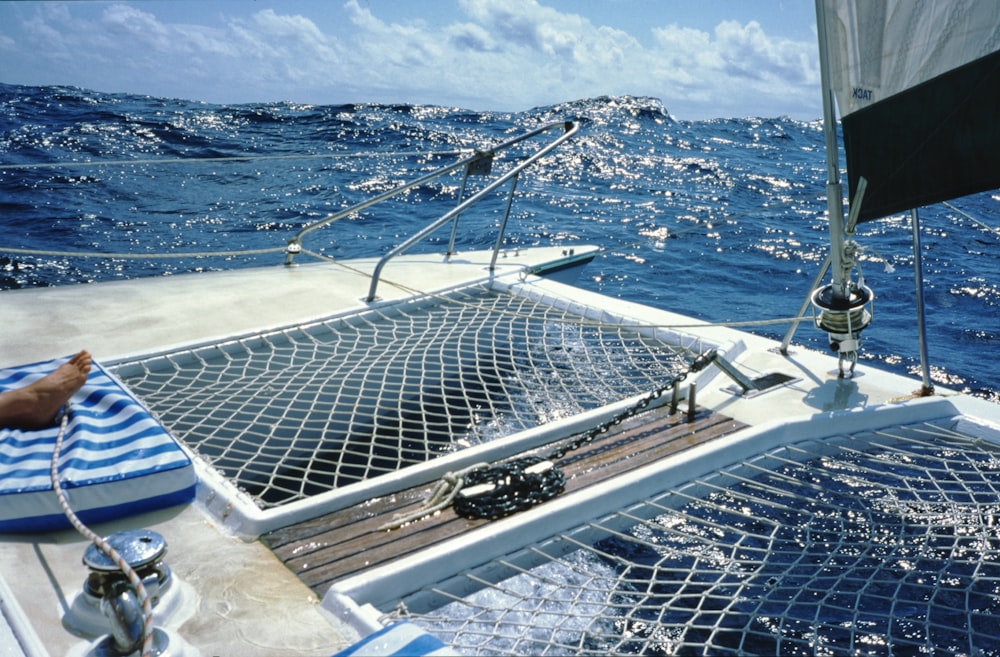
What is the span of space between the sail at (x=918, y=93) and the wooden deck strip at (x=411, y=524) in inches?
56.7

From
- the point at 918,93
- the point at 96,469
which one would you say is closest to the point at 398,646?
the point at 96,469

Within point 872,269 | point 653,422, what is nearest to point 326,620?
point 653,422

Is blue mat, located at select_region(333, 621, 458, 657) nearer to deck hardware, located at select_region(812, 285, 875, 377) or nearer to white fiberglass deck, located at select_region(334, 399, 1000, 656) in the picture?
white fiberglass deck, located at select_region(334, 399, 1000, 656)

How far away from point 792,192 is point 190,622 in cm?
Answer: 1566

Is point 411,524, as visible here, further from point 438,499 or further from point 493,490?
point 493,490

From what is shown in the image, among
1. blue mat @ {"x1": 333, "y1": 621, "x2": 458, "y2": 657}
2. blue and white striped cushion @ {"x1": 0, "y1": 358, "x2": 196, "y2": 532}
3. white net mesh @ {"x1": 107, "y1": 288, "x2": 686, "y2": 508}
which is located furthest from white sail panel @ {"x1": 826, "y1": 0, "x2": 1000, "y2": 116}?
blue and white striped cushion @ {"x1": 0, "y1": 358, "x2": 196, "y2": 532}

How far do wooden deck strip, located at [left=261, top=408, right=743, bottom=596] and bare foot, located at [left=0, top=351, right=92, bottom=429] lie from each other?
113cm

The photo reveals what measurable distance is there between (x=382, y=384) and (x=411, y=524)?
1515mm

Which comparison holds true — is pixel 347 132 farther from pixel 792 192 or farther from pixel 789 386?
pixel 789 386

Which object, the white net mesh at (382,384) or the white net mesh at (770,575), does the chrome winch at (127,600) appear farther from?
the white net mesh at (382,384)

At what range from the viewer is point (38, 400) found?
11.4ft

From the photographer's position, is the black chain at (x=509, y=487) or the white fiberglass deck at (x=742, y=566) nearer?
the white fiberglass deck at (x=742, y=566)

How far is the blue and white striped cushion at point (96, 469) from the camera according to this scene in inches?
118

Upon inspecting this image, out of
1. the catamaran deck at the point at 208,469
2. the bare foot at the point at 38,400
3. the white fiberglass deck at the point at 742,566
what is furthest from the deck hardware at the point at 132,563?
the bare foot at the point at 38,400
